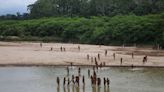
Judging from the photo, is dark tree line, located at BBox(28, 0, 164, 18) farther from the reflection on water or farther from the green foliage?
the reflection on water

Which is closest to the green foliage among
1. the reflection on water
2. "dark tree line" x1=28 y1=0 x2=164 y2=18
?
"dark tree line" x1=28 y1=0 x2=164 y2=18

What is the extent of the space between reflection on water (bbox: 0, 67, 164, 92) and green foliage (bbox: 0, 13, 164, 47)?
141 feet

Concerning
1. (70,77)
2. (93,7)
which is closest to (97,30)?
(93,7)

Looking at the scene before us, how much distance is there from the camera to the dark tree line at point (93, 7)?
135 metres

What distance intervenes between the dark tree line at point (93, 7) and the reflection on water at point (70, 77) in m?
78.0

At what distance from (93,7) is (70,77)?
110741 mm

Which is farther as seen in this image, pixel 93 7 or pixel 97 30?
pixel 93 7

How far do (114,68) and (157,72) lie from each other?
628 cm

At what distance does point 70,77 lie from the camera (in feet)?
165

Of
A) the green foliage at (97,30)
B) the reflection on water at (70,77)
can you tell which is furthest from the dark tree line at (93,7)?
the reflection on water at (70,77)

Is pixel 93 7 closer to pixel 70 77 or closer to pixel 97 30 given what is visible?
pixel 97 30

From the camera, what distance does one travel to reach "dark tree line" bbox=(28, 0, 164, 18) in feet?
445

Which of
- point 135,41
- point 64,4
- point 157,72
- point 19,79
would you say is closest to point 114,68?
point 157,72

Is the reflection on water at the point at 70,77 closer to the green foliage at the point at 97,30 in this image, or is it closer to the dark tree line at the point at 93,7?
the green foliage at the point at 97,30
